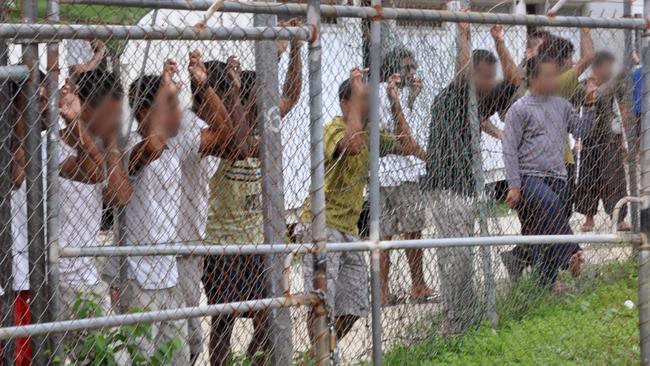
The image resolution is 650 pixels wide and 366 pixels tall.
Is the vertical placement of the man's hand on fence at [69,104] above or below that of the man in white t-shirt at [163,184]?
above

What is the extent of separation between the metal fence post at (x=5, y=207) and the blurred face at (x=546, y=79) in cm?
320

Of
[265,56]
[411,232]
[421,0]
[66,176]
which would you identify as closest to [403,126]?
[411,232]

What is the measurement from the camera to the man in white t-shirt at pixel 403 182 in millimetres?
5836

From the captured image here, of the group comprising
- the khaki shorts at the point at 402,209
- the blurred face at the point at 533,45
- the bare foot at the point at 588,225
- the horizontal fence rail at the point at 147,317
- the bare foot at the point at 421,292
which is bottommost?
the bare foot at the point at 421,292

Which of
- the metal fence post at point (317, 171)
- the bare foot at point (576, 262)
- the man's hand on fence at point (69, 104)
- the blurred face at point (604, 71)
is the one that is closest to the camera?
the man's hand on fence at point (69, 104)

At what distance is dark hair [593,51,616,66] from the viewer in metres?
6.16

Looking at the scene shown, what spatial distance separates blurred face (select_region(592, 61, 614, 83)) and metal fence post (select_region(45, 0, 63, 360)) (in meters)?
3.41

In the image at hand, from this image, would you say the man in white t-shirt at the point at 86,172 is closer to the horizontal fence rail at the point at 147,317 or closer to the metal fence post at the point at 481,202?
the horizontal fence rail at the point at 147,317

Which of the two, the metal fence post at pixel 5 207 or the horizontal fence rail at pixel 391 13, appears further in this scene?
the horizontal fence rail at pixel 391 13

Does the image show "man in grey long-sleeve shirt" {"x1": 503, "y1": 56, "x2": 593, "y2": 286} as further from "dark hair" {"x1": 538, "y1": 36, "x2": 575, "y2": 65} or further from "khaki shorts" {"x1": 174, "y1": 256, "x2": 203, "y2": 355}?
"khaki shorts" {"x1": 174, "y1": 256, "x2": 203, "y2": 355}

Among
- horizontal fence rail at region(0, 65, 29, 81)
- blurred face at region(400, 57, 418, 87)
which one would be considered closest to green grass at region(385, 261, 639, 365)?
blurred face at region(400, 57, 418, 87)

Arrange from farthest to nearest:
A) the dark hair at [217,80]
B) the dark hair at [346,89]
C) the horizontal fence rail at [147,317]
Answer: the dark hair at [346,89], the dark hair at [217,80], the horizontal fence rail at [147,317]

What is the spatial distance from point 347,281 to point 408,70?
4.10 feet

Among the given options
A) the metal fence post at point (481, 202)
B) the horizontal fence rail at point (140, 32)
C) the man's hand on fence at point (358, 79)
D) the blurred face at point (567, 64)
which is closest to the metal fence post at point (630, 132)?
the blurred face at point (567, 64)
